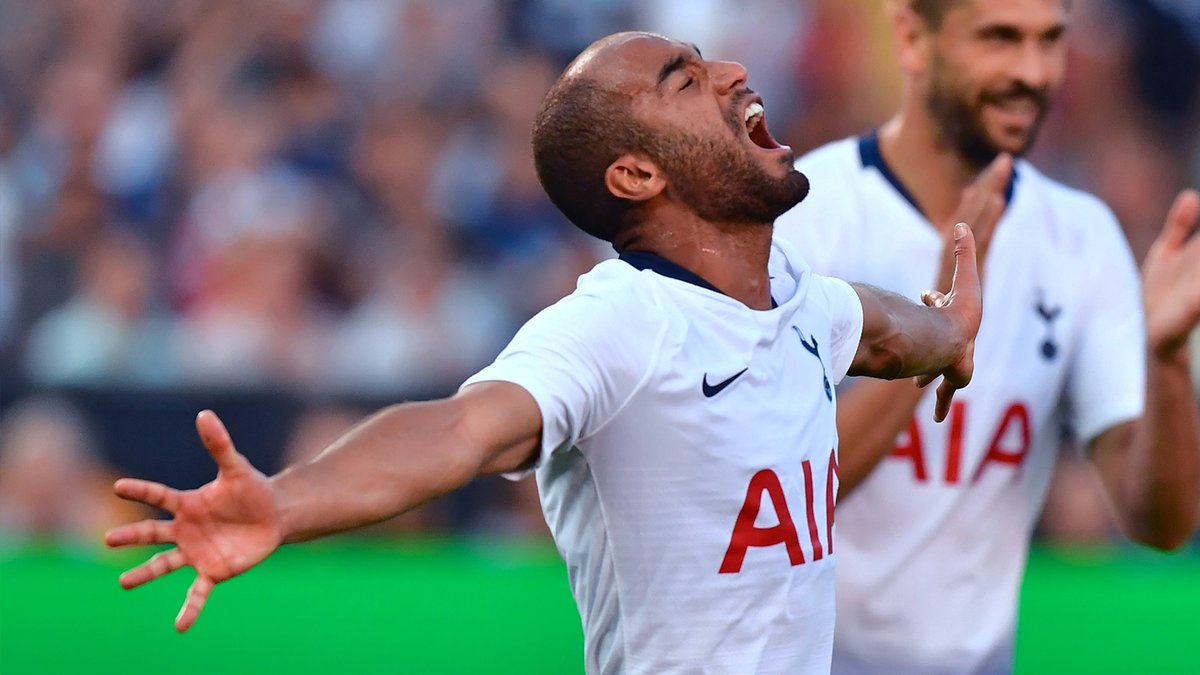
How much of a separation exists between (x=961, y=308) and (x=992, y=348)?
33.9 inches

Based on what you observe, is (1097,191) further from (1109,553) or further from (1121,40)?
(1109,553)

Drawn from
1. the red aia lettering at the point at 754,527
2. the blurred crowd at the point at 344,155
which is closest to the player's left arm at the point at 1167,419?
the red aia lettering at the point at 754,527

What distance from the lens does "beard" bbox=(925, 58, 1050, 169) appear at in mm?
3980

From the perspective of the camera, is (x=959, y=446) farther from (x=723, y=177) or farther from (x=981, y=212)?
(x=723, y=177)

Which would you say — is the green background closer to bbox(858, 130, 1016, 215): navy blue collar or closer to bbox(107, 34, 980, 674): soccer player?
bbox(858, 130, 1016, 215): navy blue collar

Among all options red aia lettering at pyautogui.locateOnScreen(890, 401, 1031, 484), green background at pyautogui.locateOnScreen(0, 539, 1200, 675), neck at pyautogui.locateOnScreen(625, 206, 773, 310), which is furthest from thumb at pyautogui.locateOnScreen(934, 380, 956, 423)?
green background at pyautogui.locateOnScreen(0, 539, 1200, 675)

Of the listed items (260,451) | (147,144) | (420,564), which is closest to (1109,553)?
(420,564)

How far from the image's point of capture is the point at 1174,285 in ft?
12.8

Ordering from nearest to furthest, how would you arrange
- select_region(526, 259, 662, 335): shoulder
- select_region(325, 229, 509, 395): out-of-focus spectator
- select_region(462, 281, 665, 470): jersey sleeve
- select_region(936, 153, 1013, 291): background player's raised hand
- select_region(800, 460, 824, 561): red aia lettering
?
select_region(462, 281, 665, 470): jersey sleeve, select_region(526, 259, 662, 335): shoulder, select_region(800, 460, 824, 561): red aia lettering, select_region(936, 153, 1013, 291): background player's raised hand, select_region(325, 229, 509, 395): out-of-focus spectator

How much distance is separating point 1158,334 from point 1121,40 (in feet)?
17.8

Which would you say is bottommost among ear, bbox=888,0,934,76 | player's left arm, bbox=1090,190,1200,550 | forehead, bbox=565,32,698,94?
player's left arm, bbox=1090,190,1200,550

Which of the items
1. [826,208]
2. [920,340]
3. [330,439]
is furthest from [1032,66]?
[330,439]

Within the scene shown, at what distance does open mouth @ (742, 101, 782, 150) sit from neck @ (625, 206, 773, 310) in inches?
5.6

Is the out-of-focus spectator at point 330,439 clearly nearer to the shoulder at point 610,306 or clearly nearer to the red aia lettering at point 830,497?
the red aia lettering at point 830,497
